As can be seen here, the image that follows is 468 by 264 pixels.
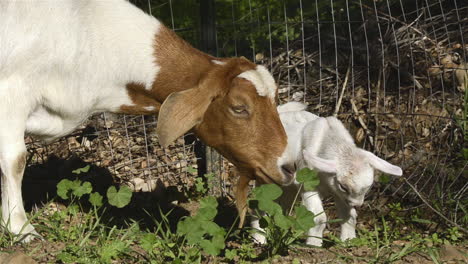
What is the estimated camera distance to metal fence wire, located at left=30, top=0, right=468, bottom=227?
527cm

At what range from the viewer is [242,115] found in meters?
3.95

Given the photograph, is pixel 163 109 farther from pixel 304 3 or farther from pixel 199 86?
pixel 304 3

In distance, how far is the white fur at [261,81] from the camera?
12.9 ft

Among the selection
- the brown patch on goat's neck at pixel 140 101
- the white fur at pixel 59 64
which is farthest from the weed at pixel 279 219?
the white fur at pixel 59 64

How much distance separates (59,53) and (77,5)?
0.32 meters

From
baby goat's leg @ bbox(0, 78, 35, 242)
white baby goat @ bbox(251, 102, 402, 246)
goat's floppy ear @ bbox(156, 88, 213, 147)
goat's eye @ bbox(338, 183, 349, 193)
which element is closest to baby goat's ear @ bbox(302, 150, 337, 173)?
white baby goat @ bbox(251, 102, 402, 246)

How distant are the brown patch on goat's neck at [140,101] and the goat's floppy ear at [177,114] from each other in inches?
14.0

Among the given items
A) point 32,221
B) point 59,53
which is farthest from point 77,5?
point 32,221

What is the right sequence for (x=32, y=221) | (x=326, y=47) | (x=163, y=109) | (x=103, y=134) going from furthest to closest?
(x=326, y=47) → (x=103, y=134) → (x=32, y=221) → (x=163, y=109)

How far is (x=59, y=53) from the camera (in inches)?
158

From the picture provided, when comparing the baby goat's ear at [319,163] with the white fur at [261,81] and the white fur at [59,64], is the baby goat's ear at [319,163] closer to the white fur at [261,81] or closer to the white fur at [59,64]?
the white fur at [261,81]

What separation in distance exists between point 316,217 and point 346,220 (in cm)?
25

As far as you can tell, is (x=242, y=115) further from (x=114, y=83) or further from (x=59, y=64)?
(x=59, y=64)

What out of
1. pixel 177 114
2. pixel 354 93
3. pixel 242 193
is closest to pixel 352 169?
pixel 242 193
